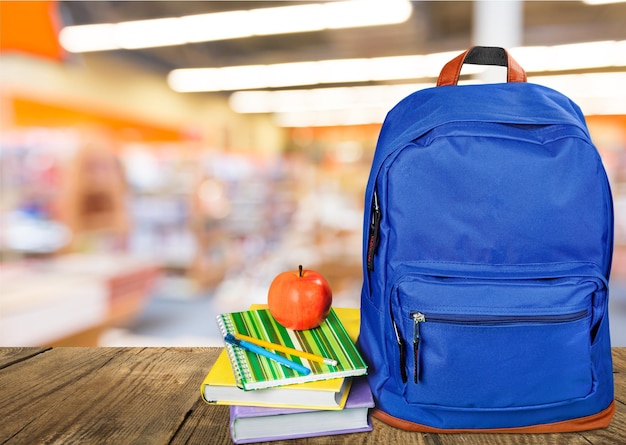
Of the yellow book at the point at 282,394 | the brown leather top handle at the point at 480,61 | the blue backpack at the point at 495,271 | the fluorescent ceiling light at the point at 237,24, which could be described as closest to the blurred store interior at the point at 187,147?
the fluorescent ceiling light at the point at 237,24

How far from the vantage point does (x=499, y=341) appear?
578mm

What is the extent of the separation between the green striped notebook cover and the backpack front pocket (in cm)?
8

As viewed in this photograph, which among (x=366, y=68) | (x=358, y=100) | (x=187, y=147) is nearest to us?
(x=187, y=147)

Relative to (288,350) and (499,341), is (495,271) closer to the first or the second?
(499,341)

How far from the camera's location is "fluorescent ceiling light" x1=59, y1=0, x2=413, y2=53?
13.1 ft

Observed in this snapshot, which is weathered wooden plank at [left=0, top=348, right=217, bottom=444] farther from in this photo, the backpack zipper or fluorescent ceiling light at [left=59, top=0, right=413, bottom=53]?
fluorescent ceiling light at [left=59, top=0, right=413, bottom=53]

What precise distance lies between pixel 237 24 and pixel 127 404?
4.21 meters

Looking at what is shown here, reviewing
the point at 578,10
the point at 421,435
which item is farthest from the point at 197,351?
the point at 578,10

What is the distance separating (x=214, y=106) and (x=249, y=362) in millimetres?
7411

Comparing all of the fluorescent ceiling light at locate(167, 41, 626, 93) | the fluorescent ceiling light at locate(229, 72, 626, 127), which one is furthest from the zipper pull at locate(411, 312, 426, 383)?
the fluorescent ceiling light at locate(229, 72, 626, 127)

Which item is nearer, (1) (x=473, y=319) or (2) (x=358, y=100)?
(1) (x=473, y=319)

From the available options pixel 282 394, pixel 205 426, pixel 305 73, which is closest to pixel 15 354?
pixel 205 426

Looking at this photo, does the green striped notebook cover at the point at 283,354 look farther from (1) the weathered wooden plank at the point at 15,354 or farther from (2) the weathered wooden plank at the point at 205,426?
(1) the weathered wooden plank at the point at 15,354

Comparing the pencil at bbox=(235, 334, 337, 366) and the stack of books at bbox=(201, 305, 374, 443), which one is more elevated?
the pencil at bbox=(235, 334, 337, 366)
